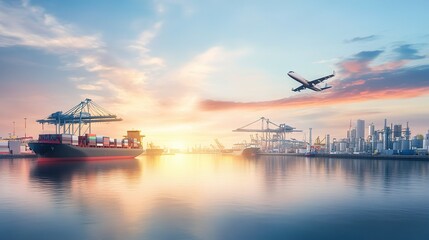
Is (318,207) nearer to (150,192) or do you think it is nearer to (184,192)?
(184,192)

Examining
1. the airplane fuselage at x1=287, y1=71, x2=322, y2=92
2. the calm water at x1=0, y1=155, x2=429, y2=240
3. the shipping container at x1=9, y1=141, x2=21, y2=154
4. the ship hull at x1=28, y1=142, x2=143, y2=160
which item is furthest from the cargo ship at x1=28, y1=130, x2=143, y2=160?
the airplane fuselage at x1=287, y1=71, x2=322, y2=92

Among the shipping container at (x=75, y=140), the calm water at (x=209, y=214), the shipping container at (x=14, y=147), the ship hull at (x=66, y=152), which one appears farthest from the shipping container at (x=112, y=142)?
the calm water at (x=209, y=214)

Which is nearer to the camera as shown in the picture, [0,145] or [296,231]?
[296,231]

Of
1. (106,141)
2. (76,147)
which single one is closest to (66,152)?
(76,147)

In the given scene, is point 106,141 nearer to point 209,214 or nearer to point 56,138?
point 56,138

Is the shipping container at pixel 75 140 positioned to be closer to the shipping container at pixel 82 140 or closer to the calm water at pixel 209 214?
the shipping container at pixel 82 140

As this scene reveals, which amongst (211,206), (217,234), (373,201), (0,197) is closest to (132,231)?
(217,234)

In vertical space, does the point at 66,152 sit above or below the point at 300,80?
below

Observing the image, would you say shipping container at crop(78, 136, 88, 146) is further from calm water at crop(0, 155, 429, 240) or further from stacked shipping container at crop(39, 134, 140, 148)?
calm water at crop(0, 155, 429, 240)
